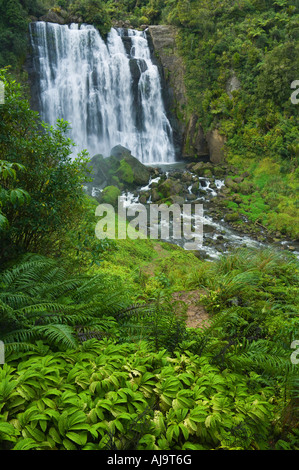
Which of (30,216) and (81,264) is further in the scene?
(81,264)

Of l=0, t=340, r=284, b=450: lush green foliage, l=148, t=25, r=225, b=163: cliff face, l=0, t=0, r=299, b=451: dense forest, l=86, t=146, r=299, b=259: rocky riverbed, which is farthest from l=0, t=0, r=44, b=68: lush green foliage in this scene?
l=0, t=340, r=284, b=450: lush green foliage

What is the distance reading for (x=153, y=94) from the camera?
75.5 feet

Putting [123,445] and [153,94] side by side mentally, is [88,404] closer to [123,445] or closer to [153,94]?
[123,445]

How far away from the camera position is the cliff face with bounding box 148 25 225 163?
914 inches

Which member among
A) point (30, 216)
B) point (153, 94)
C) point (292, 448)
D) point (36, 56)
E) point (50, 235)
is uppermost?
point (36, 56)

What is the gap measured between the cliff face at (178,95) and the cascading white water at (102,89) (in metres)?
0.95

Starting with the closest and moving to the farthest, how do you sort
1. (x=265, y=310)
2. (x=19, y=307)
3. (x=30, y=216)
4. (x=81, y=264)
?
(x=19, y=307), (x=30, y=216), (x=265, y=310), (x=81, y=264)

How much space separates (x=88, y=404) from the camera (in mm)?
2164

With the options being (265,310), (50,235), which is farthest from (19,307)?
(265,310)

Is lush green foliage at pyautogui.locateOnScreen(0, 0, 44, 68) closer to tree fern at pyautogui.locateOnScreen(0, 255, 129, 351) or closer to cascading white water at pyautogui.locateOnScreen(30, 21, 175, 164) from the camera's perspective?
cascading white water at pyautogui.locateOnScreen(30, 21, 175, 164)

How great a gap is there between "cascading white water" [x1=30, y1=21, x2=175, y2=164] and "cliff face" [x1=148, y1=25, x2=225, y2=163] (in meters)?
0.95

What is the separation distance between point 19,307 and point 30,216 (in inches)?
63.8
